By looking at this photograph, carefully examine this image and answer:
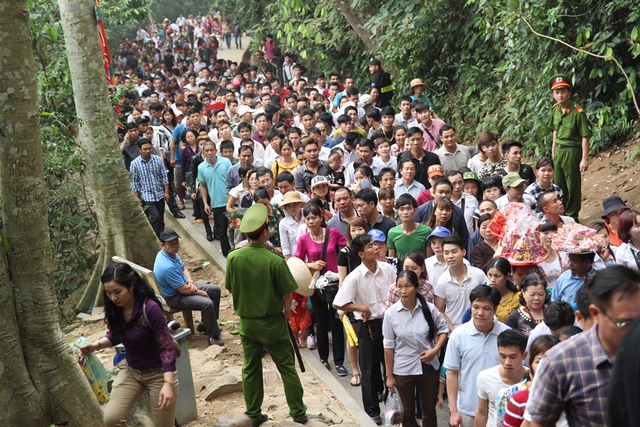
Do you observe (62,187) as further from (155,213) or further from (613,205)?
(613,205)

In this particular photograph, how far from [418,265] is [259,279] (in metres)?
1.46

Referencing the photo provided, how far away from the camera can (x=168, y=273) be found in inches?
349

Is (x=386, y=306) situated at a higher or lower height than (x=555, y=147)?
lower

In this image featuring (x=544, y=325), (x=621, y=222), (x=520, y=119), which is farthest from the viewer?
(x=520, y=119)

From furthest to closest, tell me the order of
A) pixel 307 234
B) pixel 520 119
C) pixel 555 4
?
pixel 520 119 < pixel 555 4 < pixel 307 234

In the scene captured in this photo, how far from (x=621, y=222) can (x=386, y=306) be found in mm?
2210

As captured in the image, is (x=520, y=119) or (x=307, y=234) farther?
(x=520, y=119)

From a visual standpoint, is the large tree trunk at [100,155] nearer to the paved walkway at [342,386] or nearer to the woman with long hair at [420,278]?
the paved walkway at [342,386]

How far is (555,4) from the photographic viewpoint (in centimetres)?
1280

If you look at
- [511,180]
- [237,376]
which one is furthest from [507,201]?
[237,376]

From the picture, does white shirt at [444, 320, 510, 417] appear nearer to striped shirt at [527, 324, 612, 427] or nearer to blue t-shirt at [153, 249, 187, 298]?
striped shirt at [527, 324, 612, 427]

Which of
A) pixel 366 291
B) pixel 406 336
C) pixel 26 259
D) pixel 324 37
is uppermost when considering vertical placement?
pixel 324 37

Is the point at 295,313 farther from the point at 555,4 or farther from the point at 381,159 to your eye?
the point at 555,4

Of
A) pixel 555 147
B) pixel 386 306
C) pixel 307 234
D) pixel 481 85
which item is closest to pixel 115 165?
pixel 307 234
